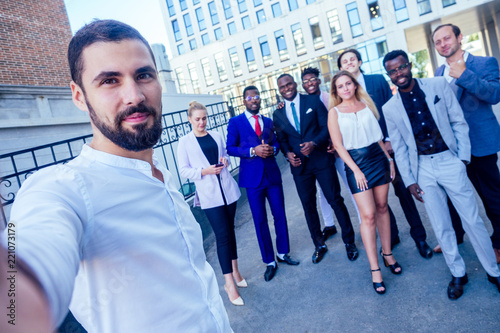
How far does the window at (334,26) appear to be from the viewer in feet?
97.7

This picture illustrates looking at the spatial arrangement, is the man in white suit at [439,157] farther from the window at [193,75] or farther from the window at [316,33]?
the window at [193,75]

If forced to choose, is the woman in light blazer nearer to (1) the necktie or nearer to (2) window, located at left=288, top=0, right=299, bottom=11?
(1) the necktie

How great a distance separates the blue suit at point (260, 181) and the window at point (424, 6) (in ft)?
95.7

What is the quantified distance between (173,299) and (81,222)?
1.41ft

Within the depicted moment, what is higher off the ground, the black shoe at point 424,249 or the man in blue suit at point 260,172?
the man in blue suit at point 260,172

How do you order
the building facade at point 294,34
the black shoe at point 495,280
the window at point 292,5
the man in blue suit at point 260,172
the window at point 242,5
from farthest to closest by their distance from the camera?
the window at point 242,5 < the window at point 292,5 < the building facade at point 294,34 < the man in blue suit at point 260,172 < the black shoe at point 495,280

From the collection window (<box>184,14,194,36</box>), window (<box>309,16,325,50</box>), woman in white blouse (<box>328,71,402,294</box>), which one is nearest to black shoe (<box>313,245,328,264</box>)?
woman in white blouse (<box>328,71,402,294</box>)

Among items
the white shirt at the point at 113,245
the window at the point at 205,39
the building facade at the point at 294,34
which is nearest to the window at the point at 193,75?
the building facade at the point at 294,34

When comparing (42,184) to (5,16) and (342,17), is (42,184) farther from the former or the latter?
(342,17)

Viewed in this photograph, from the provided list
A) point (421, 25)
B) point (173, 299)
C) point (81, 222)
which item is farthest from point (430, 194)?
point (421, 25)

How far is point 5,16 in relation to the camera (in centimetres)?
832

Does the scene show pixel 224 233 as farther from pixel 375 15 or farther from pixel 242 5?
pixel 242 5

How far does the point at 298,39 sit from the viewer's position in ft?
106

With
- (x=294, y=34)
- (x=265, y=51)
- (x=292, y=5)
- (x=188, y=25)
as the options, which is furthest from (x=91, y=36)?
(x=188, y=25)
